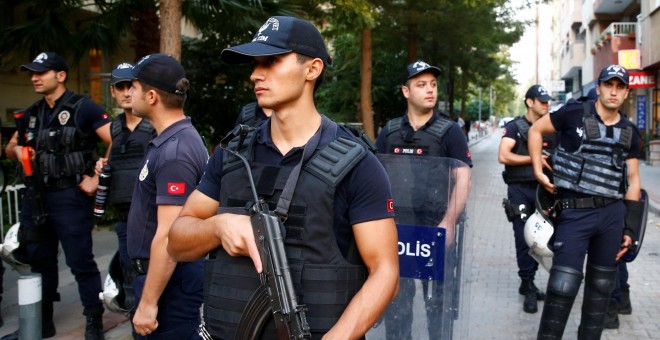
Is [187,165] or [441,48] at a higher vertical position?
[441,48]

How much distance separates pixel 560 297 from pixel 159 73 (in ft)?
9.23

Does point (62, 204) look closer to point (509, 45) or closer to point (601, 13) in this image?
point (509, 45)

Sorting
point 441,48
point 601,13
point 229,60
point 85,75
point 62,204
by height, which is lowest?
point 62,204

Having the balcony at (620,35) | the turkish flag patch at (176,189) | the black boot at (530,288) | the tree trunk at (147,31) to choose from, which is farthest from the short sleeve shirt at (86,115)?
the balcony at (620,35)

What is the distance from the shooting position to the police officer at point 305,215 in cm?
198

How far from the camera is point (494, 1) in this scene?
1644 centimetres

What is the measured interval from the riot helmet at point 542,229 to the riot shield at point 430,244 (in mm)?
1094

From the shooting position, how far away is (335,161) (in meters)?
2.00

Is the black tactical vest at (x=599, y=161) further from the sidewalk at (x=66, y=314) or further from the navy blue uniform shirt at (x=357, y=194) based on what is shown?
the sidewalk at (x=66, y=314)

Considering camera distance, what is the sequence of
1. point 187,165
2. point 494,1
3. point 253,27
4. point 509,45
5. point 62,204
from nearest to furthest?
point 187,165, point 62,204, point 253,27, point 494,1, point 509,45

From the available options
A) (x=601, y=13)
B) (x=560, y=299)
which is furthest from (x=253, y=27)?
(x=601, y=13)

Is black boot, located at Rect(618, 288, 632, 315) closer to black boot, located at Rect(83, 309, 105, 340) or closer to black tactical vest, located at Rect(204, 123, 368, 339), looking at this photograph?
black boot, located at Rect(83, 309, 105, 340)

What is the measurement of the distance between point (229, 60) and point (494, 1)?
15339mm

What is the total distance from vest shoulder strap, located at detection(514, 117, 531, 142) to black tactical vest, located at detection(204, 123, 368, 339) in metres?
4.53
